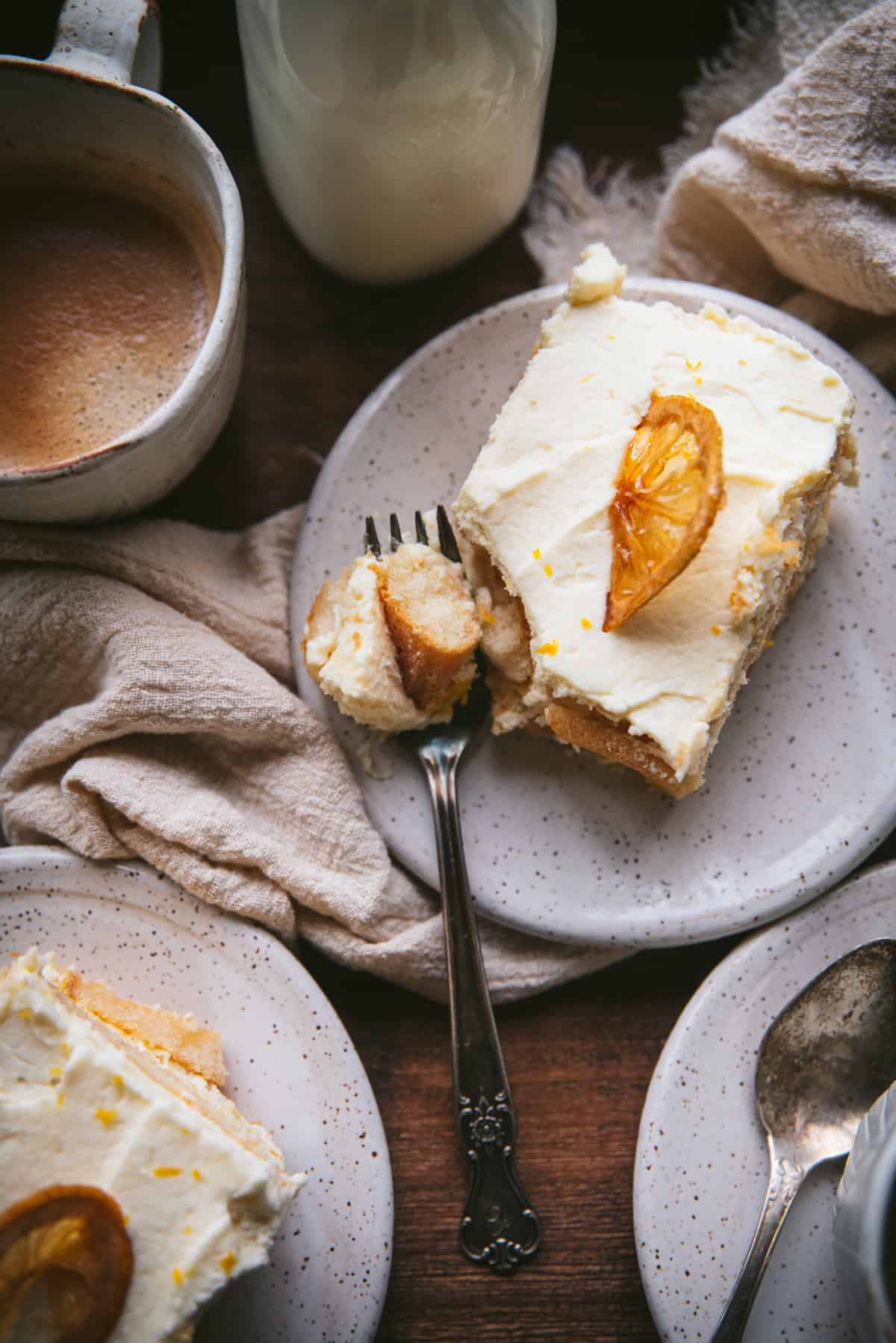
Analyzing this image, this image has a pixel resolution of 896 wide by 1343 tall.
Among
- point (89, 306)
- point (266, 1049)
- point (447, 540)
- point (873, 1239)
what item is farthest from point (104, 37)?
point (873, 1239)

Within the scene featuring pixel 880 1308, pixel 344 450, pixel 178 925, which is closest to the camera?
pixel 880 1308

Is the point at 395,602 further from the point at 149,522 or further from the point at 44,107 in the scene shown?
the point at 44,107

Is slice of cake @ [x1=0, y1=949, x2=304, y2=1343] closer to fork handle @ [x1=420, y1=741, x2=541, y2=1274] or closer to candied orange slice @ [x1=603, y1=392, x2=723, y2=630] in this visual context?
fork handle @ [x1=420, y1=741, x2=541, y2=1274]

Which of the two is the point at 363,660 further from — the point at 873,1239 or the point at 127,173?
the point at 873,1239

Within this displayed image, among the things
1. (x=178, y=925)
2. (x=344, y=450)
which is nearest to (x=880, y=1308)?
(x=178, y=925)

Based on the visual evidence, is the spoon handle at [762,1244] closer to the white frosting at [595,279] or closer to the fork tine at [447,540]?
the fork tine at [447,540]
